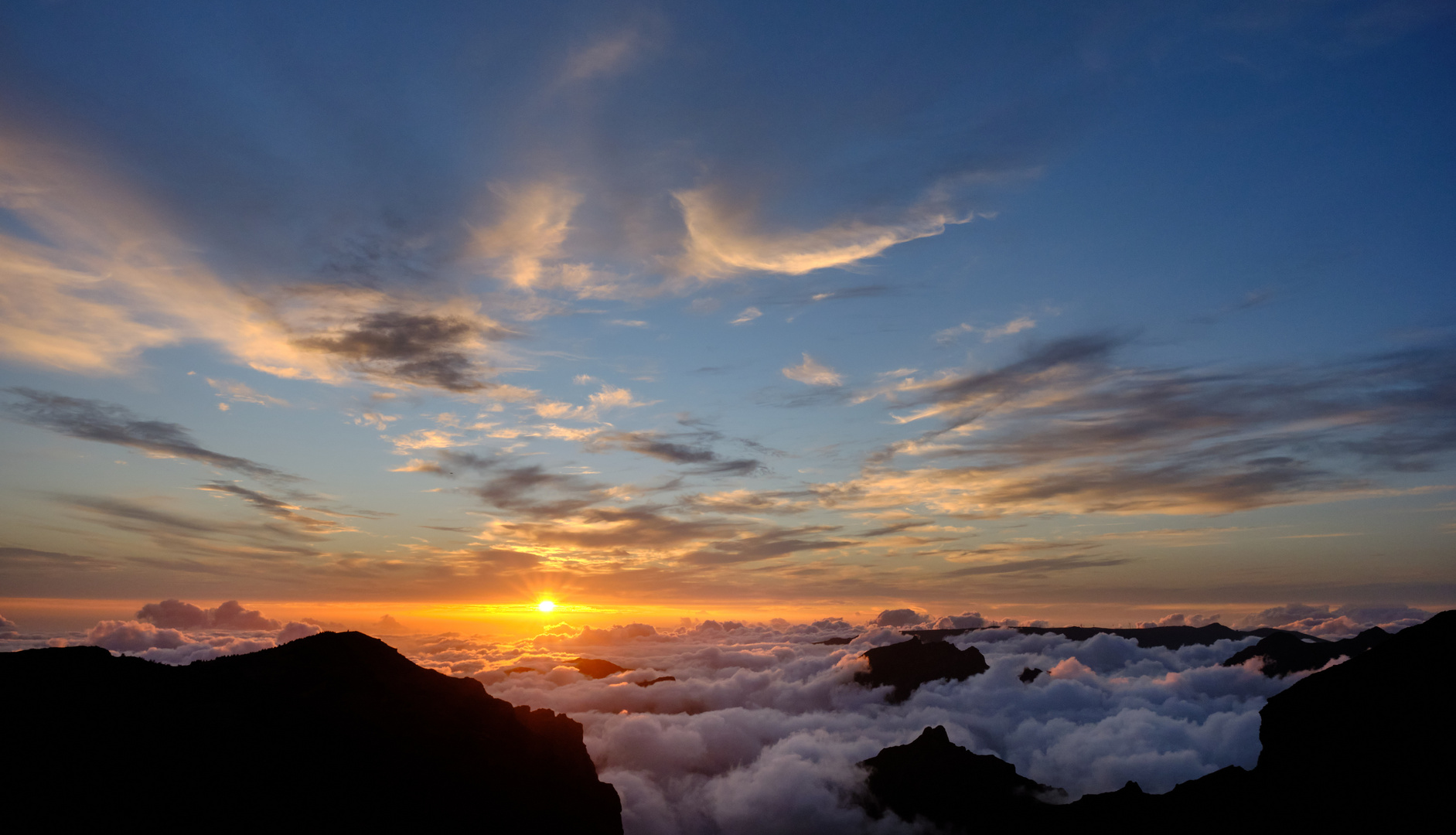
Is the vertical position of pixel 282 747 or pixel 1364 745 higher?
pixel 282 747

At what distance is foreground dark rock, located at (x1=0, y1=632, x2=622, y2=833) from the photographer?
69.0m

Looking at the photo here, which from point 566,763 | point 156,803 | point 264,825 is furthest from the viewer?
point 566,763

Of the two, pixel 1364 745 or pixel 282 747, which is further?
pixel 1364 745

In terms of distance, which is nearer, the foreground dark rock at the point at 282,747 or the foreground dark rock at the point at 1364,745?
the foreground dark rock at the point at 282,747

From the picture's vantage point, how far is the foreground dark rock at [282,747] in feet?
226

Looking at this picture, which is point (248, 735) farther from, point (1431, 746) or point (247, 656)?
point (1431, 746)

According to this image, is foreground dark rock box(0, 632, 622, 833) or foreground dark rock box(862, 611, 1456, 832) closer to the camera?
foreground dark rock box(0, 632, 622, 833)

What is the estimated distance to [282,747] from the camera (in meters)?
85.7

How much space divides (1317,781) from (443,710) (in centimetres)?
16484

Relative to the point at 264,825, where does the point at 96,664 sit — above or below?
above

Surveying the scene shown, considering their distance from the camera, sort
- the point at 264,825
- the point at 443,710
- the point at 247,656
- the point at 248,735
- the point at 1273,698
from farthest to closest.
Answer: the point at 1273,698
the point at 443,710
the point at 247,656
the point at 248,735
the point at 264,825

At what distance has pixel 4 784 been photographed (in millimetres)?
61875

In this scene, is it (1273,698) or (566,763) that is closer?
(566,763)

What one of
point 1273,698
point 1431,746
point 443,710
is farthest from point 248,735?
point 1273,698
